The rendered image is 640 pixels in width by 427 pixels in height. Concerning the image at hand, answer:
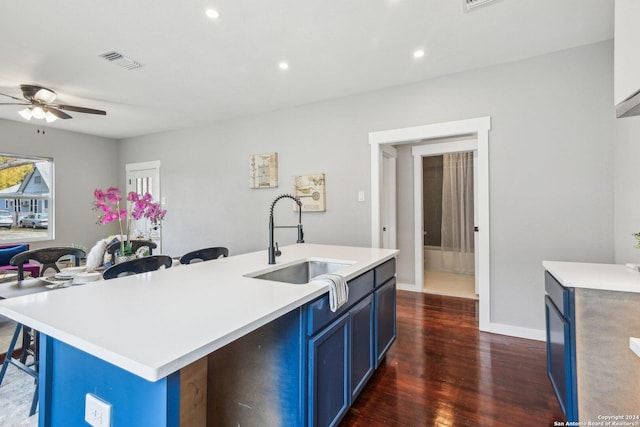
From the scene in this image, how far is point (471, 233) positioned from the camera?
18.8ft

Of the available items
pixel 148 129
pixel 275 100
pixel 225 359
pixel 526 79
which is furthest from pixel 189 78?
pixel 526 79

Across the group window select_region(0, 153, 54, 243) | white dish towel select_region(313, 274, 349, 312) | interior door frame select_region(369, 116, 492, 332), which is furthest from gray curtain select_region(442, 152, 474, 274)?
window select_region(0, 153, 54, 243)

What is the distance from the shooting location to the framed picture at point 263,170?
4.41 m

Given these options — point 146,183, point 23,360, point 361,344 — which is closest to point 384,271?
point 361,344

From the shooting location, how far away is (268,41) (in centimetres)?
262

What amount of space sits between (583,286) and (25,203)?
7.13m

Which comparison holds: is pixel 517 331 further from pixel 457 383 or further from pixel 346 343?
pixel 346 343

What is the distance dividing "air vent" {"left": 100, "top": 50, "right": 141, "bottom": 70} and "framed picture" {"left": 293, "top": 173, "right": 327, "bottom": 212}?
2.17 m

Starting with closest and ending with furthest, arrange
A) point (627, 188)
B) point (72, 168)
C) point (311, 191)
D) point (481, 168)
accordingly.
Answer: point (627, 188)
point (481, 168)
point (311, 191)
point (72, 168)

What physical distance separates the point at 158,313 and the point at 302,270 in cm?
128

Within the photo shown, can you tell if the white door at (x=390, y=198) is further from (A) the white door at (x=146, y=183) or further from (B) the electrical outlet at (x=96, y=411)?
(A) the white door at (x=146, y=183)

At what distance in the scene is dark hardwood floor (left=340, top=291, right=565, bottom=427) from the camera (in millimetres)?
1797

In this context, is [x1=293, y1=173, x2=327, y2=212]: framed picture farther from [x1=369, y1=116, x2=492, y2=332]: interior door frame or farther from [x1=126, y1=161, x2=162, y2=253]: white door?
[x1=126, y1=161, x2=162, y2=253]: white door

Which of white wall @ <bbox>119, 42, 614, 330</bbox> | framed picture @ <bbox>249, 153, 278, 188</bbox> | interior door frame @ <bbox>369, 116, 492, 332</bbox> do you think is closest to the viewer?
white wall @ <bbox>119, 42, 614, 330</bbox>
